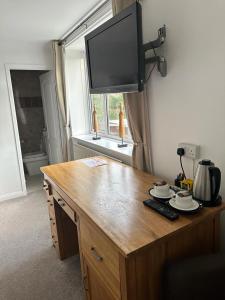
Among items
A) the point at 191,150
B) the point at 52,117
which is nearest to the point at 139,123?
the point at 191,150

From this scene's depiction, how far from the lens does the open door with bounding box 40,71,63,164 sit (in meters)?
3.78

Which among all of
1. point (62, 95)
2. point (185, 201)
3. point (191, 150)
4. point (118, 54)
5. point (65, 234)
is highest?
point (118, 54)

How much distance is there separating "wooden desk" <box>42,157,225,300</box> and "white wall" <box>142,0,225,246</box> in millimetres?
358

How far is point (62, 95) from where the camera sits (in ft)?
11.3

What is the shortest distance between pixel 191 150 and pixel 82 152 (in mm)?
1983

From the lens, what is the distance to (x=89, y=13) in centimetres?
242

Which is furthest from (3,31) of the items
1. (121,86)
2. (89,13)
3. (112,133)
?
(121,86)

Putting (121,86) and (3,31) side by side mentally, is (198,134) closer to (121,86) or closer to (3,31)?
(121,86)

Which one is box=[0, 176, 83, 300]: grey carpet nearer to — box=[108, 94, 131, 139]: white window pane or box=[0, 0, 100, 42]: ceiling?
box=[108, 94, 131, 139]: white window pane

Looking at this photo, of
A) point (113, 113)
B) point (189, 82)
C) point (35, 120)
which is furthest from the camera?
point (35, 120)

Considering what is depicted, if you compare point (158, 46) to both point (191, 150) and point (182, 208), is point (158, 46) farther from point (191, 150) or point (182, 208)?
point (182, 208)

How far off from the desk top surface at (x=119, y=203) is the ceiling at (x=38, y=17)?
161 centimetres

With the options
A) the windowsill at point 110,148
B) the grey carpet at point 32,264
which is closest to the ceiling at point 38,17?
the windowsill at point 110,148

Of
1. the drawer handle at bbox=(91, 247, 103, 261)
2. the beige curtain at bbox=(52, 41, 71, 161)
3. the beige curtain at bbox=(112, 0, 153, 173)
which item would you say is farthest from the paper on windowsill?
the beige curtain at bbox=(52, 41, 71, 161)
